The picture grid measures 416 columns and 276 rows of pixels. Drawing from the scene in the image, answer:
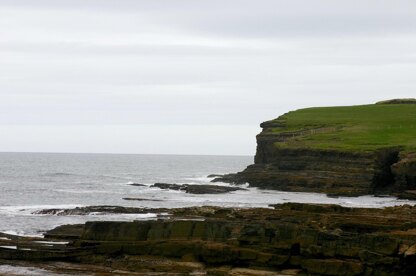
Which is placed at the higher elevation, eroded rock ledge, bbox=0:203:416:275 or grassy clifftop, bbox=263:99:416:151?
grassy clifftop, bbox=263:99:416:151

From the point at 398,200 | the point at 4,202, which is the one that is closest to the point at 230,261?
the point at 398,200

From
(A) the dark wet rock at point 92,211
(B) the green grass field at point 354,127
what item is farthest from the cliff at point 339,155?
(A) the dark wet rock at point 92,211

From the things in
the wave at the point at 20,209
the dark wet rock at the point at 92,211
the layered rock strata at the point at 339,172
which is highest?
the layered rock strata at the point at 339,172

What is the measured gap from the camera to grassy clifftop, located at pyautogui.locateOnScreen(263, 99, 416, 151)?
106 metres

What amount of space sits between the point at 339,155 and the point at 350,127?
2959 cm

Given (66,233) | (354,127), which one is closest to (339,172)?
(354,127)

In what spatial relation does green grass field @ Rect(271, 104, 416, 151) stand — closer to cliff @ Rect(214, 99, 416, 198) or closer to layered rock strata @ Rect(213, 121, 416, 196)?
cliff @ Rect(214, 99, 416, 198)

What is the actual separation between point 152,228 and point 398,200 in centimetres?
4575

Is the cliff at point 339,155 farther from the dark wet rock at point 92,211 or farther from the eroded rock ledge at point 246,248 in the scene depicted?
the eroded rock ledge at point 246,248

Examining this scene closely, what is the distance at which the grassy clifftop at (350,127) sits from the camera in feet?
347

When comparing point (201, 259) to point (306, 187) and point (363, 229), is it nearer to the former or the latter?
point (363, 229)

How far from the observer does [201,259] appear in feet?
116

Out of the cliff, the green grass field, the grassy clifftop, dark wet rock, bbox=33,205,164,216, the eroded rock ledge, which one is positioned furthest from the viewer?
the grassy clifftop

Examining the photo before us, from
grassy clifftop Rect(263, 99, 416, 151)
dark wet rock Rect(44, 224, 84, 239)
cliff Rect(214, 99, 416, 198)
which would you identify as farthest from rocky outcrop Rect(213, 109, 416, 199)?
dark wet rock Rect(44, 224, 84, 239)
